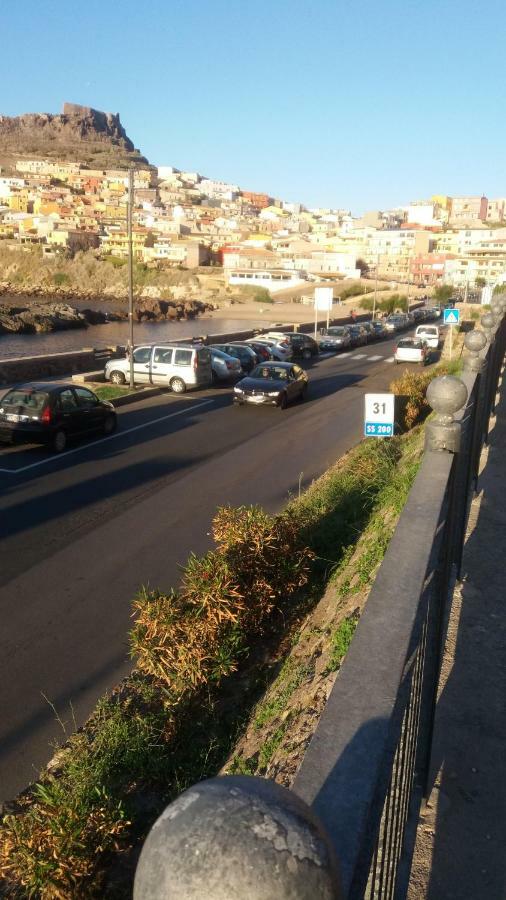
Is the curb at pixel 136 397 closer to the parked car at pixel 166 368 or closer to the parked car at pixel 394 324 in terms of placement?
the parked car at pixel 166 368

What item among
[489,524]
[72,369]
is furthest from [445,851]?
[72,369]

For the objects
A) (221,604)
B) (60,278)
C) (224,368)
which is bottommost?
(221,604)

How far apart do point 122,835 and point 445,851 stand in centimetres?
201

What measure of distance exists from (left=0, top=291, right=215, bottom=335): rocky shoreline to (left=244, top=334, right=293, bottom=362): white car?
34.6m

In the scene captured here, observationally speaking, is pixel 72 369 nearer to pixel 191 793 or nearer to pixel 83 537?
pixel 83 537

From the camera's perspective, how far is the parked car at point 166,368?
2428 centimetres

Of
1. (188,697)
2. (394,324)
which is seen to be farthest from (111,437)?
(394,324)

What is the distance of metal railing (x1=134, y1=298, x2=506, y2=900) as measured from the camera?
1.04 m

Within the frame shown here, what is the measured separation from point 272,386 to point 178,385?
3941 mm

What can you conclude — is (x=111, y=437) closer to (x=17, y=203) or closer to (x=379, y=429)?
(x=379, y=429)

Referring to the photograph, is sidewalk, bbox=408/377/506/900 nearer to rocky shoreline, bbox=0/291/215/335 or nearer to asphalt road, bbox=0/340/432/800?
asphalt road, bbox=0/340/432/800

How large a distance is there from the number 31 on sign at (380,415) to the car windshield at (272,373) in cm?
1204

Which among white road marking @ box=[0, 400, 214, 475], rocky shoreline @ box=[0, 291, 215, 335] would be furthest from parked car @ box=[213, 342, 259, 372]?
rocky shoreline @ box=[0, 291, 215, 335]

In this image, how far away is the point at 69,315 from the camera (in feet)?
234
